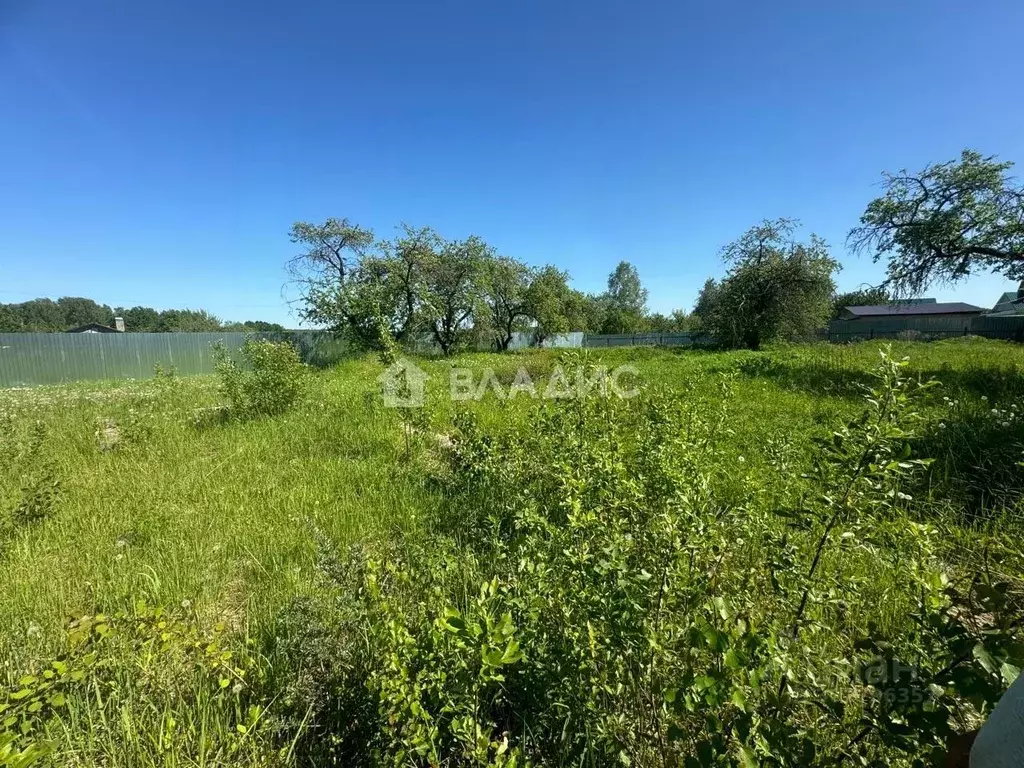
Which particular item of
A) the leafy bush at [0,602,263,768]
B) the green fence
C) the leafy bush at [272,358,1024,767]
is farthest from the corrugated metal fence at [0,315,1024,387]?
the leafy bush at [0,602,263,768]

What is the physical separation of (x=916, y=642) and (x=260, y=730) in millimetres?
2205

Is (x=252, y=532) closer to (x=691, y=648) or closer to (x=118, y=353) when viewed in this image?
(x=691, y=648)

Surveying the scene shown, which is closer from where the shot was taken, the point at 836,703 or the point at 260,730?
the point at 836,703

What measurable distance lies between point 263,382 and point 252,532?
4247mm

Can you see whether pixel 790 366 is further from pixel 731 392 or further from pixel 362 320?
pixel 362 320

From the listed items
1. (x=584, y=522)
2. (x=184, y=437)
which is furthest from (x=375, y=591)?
(x=184, y=437)

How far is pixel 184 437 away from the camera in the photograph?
17.5 feet

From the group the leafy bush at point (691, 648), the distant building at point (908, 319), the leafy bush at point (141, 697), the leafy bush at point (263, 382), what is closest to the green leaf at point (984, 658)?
the leafy bush at point (691, 648)

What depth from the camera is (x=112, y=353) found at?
54.2ft

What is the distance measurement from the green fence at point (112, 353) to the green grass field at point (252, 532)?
9905 mm

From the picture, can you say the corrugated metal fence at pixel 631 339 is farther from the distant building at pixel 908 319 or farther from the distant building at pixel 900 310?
the distant building at pixel 900 310

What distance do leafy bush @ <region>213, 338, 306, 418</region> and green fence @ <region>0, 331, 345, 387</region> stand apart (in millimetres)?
7487

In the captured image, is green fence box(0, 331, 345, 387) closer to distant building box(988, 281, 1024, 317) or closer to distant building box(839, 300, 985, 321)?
distant building box(988, 281, 1024, 317)

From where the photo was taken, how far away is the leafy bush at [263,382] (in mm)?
6516
